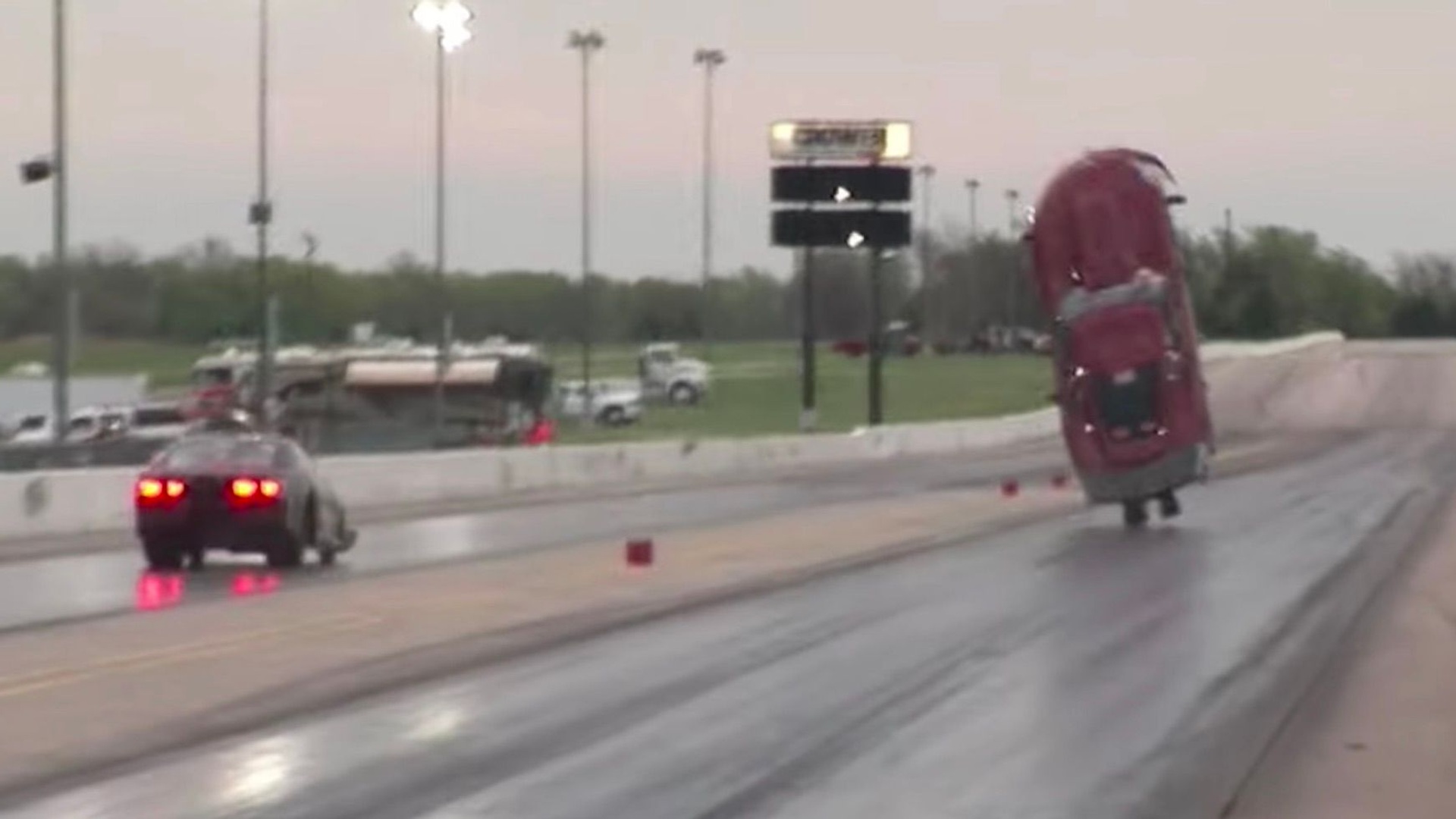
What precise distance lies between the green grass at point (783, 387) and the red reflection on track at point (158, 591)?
141ft

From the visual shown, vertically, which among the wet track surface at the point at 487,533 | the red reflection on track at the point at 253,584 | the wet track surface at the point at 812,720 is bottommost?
the wet track surface at the point at 487,533

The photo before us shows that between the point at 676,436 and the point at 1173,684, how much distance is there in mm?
63716

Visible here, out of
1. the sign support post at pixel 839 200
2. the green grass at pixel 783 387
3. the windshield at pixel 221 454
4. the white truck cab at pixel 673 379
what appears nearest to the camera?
the windshield at pixel 221 454

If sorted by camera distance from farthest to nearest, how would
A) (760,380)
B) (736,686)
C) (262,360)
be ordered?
1. (760,380)
2. (262,360)
3. (736,686)

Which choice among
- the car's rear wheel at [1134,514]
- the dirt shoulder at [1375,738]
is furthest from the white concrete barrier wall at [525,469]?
the dirt shoulder at [1375,738]

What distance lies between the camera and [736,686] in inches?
790

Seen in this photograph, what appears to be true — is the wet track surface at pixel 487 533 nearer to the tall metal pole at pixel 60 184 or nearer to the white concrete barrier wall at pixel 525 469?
the white concrete barrier wall at pixel 525 469

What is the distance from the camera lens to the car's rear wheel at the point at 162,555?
32.3 m

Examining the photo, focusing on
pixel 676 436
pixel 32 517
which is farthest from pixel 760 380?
pixel 32 517

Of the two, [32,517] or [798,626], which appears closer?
[798,626]

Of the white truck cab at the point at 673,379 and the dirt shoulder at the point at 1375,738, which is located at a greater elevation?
the white truck cab at the point at 673,379

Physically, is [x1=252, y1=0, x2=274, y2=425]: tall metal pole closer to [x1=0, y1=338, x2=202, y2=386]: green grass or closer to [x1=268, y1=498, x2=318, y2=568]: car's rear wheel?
[x1=268, y1=498, x2=318, y2=568]: car's rear wheel

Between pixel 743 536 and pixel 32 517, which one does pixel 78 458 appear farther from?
pixel 743 536

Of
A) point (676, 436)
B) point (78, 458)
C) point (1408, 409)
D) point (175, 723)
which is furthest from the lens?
point (1408, 409)
